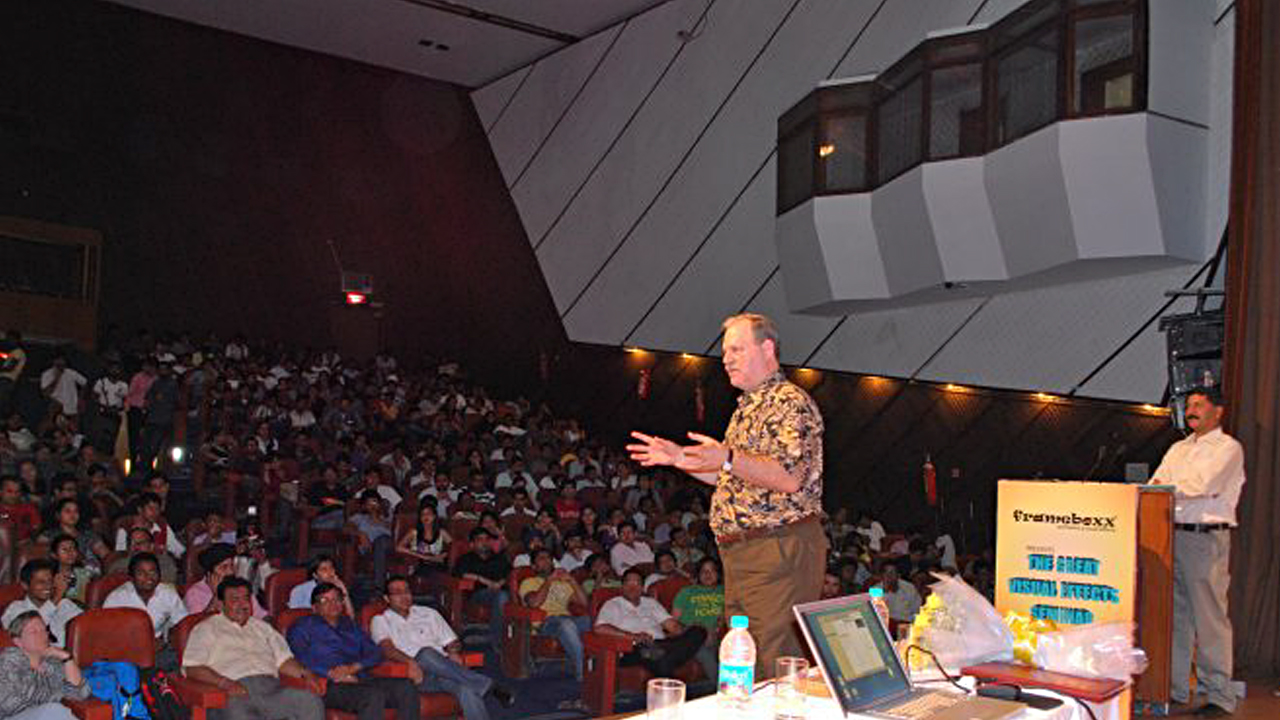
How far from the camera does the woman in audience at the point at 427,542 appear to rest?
9328 mm

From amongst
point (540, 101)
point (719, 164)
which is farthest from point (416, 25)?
point (719, 164)

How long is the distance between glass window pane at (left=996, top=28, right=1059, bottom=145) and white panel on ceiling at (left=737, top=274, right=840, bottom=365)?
390 centimetres

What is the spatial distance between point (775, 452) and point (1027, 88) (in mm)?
7011

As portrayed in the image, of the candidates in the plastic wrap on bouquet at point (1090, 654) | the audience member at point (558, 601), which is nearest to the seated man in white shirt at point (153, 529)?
the audience member at point (558, 601)

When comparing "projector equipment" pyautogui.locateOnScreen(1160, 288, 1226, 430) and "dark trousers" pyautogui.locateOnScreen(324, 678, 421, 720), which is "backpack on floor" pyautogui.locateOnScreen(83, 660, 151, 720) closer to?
"dark trousers" pyautogui.locateOnScreen(324, 678, 421, 720)

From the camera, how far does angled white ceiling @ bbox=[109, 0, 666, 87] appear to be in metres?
17.0

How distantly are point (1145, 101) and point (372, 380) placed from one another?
37.2 ft

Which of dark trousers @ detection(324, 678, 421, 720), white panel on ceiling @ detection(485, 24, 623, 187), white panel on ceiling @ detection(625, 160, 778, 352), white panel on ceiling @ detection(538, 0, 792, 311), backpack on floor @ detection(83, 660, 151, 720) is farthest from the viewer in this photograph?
white panel on ceiling @ detection(485, 24, 623, 187)

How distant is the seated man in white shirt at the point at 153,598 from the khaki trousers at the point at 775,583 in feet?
Answer: 14.6

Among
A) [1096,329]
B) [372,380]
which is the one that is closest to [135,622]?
[1096,329]

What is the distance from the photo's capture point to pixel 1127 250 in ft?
28.8

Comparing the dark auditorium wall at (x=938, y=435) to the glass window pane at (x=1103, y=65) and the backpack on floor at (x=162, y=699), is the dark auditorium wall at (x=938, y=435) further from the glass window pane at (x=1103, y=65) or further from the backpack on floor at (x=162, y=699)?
the backpack on floor at (x=162, y=699)

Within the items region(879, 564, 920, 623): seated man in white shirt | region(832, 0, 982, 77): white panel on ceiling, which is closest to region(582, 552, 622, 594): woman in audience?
region(879, 564, 920, 623): seated man in white shirt

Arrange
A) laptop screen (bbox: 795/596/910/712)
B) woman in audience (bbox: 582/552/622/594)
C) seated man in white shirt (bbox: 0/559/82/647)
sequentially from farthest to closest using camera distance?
woman in audience (bbox: 582/552/622/594) → seated man in white shirt (bbox: 0/559/82/647) → laptop screen (bbox: 795/596/910/712)
